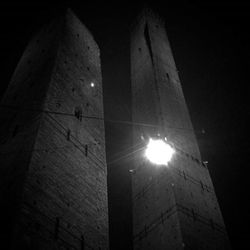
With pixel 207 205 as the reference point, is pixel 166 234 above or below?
below

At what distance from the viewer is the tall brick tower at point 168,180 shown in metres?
8.48

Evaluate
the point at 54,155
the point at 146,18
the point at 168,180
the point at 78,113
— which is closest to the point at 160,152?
the point at 168,180

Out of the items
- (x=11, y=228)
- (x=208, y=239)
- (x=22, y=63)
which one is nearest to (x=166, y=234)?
(x=208, y=239)

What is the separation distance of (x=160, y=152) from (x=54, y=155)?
4.05 m

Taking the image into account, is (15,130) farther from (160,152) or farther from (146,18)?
(146,18)

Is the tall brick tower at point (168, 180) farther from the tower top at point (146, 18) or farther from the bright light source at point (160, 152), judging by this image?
the tower top at point (146, 18)

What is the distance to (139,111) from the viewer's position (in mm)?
13805

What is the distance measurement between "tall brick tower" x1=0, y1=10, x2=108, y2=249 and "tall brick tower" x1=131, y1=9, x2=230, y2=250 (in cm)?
181

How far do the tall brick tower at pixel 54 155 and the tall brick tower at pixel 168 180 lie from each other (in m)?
1.81

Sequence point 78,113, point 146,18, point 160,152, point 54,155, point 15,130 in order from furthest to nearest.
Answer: point 146,18
point 160,152
point 78,113
point 15,130
point 54,155

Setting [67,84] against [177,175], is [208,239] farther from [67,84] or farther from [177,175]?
[67,84]

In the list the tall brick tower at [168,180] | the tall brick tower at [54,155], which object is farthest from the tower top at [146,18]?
the tall brick tower at [54,155]

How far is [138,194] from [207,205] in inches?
105

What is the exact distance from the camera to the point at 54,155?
7.54 m
